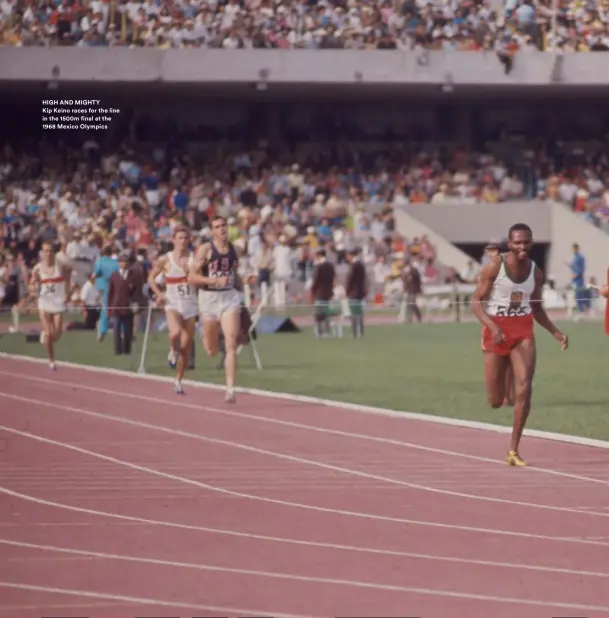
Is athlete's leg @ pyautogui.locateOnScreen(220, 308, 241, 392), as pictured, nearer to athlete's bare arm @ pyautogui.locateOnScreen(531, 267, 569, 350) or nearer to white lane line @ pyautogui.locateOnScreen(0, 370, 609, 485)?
white lane line @ pyautogui.locateOnScreen(0, 370, 609, 485)

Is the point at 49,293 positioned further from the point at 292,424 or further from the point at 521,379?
the point at 521,379

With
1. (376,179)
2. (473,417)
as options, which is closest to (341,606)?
(473,417)

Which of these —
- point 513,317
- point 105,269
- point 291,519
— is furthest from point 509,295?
point 105,269

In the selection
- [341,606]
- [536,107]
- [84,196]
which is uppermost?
[536,107]

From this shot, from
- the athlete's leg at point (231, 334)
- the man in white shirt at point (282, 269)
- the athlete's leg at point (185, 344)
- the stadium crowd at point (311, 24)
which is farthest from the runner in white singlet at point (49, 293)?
the man in white shirt at point (282, 269)

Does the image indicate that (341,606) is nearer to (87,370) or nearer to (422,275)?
(87,370)

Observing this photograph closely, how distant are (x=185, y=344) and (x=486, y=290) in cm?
498

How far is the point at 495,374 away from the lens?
9.80m

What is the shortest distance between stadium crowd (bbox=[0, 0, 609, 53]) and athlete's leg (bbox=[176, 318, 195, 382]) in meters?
5.08

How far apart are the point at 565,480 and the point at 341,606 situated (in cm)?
335

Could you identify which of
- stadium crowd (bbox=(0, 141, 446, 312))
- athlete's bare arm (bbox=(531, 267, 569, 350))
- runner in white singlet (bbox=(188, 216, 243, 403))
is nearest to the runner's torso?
athlete's bare arm (bbox=(531, 267, 569, 350))

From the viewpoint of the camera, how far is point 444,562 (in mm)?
6625

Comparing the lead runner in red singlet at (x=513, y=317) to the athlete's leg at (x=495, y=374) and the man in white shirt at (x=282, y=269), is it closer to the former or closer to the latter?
the athlete's leg at (x=495, y=374)

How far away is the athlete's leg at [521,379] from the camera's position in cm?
960
